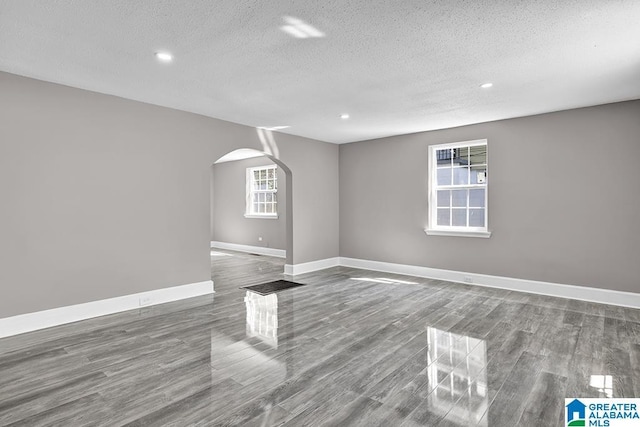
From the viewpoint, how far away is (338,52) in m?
2.87

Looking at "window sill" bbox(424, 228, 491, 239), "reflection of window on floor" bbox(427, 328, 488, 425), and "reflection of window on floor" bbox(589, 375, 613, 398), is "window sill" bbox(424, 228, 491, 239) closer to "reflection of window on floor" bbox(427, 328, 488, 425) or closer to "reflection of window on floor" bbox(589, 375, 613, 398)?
"reflection of window on floor" bbox(427, 328, 488, 425)

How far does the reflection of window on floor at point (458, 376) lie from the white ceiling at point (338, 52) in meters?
2.55

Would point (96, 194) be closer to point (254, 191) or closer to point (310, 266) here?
point (310, 266)

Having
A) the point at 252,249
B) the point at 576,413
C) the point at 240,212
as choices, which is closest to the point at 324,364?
the point at 576,413

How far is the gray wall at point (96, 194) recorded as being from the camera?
3387 mm

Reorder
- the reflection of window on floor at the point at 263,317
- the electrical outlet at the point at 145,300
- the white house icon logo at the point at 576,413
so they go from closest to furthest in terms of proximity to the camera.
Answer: the white house icon logo at the point at 576,413
the reflection of window on floor at the point at 263,317
the electrical outlet at the point at 145,300

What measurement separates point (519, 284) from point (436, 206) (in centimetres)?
175

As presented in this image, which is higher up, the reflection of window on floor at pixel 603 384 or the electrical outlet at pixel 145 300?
the electrical outlet at pixel 145 300

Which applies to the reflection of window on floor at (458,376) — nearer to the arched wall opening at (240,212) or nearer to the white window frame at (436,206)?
the white window frame at (436,206)

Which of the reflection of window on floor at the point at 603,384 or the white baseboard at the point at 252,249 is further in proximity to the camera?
the white baseboard at the point at 252,249

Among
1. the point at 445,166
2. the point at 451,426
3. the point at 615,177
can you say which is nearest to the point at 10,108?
the point at 451,426

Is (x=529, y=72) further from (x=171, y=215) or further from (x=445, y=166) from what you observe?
(x=171, y=215)

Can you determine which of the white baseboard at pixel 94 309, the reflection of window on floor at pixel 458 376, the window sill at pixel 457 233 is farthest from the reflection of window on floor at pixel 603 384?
the white baseboard at pixel 94 309

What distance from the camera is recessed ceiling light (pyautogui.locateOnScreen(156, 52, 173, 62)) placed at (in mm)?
2898
